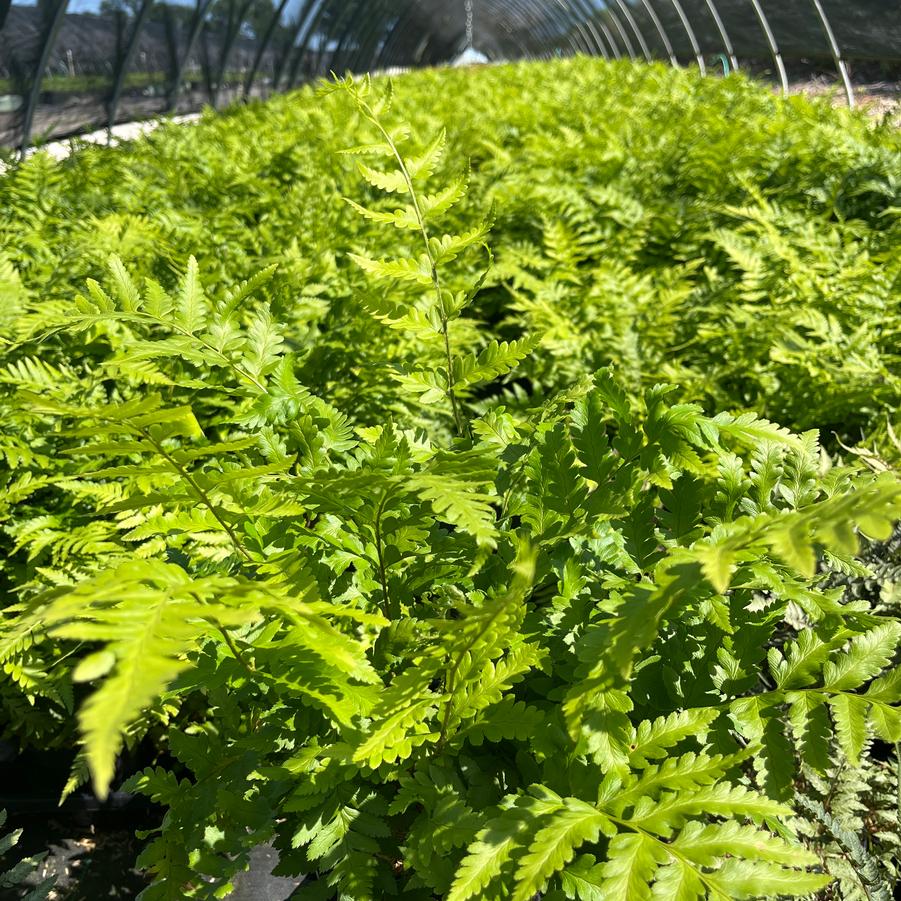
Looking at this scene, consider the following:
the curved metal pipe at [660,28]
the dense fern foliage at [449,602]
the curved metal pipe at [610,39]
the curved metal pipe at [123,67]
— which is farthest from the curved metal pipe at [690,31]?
the dense fern foliage at [449,602]

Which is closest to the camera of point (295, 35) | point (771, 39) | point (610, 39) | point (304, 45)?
point (771, 39)

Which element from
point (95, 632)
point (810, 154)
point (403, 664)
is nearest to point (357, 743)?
point (403, 664)

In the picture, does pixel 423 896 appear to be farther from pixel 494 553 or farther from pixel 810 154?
pixel 810 154

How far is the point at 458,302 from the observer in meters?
1.59

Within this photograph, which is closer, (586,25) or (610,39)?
(610,39)

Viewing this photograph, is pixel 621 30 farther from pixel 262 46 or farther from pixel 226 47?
pixel 226 47

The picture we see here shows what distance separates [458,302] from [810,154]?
4.06m

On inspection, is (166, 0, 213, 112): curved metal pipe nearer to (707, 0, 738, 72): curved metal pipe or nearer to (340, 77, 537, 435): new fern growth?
(707, 0, 738, 72): curved metal pipe

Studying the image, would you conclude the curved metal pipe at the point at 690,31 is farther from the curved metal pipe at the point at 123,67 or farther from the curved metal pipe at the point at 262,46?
the curved metal pipe at the point at 123,67

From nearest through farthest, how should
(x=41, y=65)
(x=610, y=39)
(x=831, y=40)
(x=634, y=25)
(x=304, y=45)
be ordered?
(x=41, y=65), (x=831, y=40), (x=304, y=45), (x=634, y=25), (x=610, y=39)

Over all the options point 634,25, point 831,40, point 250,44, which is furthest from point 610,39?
point 831,40

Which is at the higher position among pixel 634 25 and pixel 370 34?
pixel 370 34

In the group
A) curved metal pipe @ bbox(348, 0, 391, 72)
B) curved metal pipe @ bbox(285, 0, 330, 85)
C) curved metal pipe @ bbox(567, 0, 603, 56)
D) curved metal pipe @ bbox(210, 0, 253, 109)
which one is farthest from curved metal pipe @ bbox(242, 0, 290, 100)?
curved metal pipe @ bbox(567, 0, 603, 56)

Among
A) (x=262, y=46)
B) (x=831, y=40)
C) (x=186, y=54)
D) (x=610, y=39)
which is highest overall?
(x=262, y=46)
